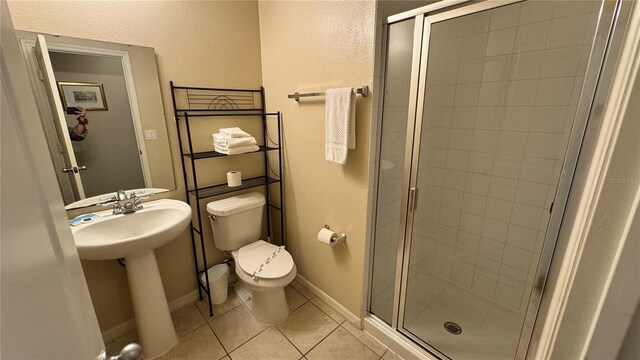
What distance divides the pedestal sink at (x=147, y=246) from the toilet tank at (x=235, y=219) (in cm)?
27

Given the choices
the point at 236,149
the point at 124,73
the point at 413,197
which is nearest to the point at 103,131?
the point at 124,73

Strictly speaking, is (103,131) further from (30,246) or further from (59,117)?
(30,246)

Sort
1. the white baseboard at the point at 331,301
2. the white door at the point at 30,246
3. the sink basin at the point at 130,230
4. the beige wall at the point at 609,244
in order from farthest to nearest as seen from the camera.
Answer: the white baseboard at the point at 331,301
the sink basin at the point at 130,230
the beige wall at the point at 609,244
the white door at the point at 30,246

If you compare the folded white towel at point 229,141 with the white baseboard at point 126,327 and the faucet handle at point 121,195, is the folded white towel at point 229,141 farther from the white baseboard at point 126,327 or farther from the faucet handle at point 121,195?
the white baseboard at point 126,327

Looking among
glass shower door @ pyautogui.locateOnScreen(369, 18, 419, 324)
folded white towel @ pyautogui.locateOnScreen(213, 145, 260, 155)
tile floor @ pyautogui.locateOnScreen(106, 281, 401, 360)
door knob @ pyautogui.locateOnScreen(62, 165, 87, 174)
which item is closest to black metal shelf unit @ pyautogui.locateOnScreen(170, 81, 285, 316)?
folded white towel @ pyautogui.locateOnScreen(213, 145, 260, 155)

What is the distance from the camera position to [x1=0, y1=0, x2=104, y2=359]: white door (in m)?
0.32

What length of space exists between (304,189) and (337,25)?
3.52ft

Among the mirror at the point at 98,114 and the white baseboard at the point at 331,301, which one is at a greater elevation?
the mirror at the point at 98,114

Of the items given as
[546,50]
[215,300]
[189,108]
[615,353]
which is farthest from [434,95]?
[215,300]

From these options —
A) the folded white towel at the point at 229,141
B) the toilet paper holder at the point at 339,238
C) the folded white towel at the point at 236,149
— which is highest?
the folded white towel at the point at 229,141

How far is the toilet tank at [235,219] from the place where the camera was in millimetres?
1814

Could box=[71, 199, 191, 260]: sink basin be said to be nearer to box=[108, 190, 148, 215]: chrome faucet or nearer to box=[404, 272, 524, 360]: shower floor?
box=[108, 190, 148, 215]: chrome faucet

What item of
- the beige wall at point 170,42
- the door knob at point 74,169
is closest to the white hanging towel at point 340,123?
the beige wall at point 170,42

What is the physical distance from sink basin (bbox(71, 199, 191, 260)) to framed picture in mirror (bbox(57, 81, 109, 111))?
591 millimetres
